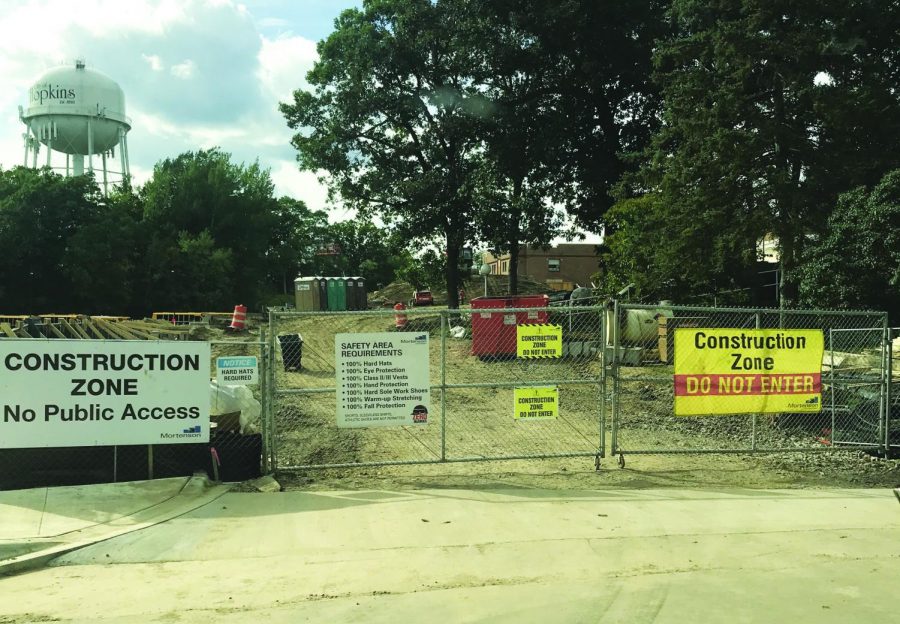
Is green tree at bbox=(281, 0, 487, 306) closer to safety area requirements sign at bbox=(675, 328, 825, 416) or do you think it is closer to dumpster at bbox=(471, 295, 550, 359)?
dumpster at bbox=(471, 295, 550, 359)

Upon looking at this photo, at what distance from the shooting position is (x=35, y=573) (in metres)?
6.10

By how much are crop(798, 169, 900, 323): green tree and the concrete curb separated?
693 inches

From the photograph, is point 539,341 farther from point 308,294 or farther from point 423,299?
point 423,299

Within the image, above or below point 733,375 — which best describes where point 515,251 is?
above

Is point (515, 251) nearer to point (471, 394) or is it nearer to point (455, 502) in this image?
point (471, 394)

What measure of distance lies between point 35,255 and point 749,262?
3967cm

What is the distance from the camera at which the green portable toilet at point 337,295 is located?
144 feet

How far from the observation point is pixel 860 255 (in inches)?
818

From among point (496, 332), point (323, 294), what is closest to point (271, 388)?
point (496, 332)

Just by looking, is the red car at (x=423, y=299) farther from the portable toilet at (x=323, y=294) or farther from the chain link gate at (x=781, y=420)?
the chain link gate at (x=781, y=420)

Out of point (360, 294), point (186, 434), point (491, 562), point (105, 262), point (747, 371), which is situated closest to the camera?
point (491, 562)

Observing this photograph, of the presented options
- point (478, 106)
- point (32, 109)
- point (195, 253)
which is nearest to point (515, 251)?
point (478, 106)

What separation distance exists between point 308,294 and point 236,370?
3665 cm

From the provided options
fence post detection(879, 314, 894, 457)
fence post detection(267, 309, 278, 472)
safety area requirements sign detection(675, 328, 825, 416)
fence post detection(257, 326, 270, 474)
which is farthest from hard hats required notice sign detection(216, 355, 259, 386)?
fence post detection(879, 314, 894, 457)
